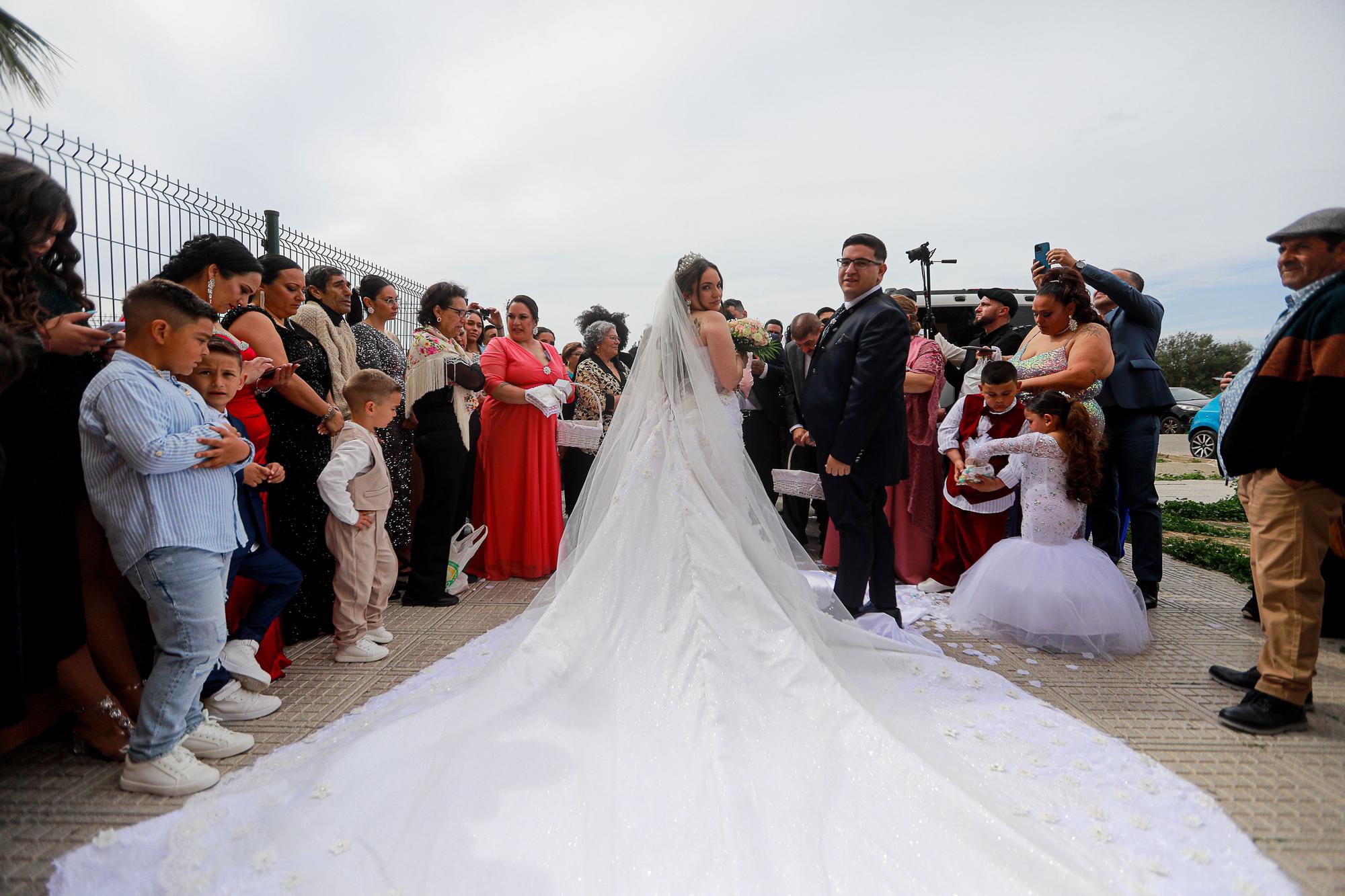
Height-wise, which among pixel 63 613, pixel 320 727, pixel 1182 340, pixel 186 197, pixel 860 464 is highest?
pixel 1182 340

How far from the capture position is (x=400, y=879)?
72.1 inches

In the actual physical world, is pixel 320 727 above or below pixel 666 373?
below

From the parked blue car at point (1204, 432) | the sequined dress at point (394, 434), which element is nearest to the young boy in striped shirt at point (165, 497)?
the sequined dress at point (394, 434)

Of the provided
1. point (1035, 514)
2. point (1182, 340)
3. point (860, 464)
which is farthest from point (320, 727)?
point (1182, 340)

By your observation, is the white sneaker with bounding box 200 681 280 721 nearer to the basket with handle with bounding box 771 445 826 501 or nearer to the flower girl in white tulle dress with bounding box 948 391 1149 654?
the basket with handle with bounding box 771 445 826 501

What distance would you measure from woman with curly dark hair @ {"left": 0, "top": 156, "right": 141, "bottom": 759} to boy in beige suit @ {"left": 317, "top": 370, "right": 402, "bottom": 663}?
1040 millimetres

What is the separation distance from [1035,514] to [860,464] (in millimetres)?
1164

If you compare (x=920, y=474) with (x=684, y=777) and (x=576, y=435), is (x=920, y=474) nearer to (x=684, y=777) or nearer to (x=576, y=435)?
(x=576, y=435)

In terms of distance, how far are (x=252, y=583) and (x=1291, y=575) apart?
4.75 m

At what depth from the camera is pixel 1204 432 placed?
49.1 ft

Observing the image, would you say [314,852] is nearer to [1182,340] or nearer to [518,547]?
[518,547]

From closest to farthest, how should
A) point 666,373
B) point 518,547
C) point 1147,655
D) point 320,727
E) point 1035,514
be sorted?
point 320,727 < point 666,373 < point 1147,655 < point 1035,514 < point 518,547

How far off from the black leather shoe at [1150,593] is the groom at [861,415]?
6.23 feet

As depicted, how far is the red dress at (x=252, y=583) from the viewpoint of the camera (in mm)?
3365
